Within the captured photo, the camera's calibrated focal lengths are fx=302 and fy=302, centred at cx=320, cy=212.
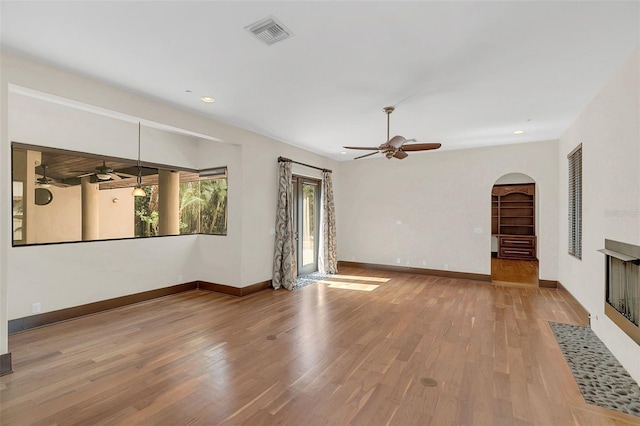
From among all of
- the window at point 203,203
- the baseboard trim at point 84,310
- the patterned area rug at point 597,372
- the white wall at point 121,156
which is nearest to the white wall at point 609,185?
the patterned area rug at point 597,372

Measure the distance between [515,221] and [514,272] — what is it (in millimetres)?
3351

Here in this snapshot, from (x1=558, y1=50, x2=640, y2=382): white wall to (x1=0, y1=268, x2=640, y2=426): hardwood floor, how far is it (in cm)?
57

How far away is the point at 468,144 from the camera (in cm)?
673

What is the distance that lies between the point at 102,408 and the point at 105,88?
341cm

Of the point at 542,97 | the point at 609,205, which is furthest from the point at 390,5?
the point at 609,205

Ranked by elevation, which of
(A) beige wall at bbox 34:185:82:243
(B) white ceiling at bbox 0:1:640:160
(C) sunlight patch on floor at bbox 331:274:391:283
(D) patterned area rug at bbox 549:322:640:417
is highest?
(B) white ceiling at bbox 0:1:640:160

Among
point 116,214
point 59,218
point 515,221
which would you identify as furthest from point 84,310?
point 515,221

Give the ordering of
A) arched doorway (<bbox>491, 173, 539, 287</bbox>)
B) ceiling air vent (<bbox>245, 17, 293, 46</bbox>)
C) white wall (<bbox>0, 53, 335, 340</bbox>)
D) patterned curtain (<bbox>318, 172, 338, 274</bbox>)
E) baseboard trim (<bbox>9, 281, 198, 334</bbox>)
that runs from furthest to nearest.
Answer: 1. arched doorway (<bbox>491, 173, 539, 287</bbox>)
2. patterned curtain (<bbox>318, 172, 338, 274</bbox>)
3. baseboard trim (<bbox>9, 281, 198, 334</bbox>)
4. white wall (<bbox>0, 53, 335, 340</bbox>)
5. ceiling air vent (<bbox>245, 17, 293, 46</bbox>)

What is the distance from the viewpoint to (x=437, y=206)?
7.50 m

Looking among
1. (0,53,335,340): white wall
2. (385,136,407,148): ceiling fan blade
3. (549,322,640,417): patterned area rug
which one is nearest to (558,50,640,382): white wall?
(549,322,640,417): patterned area rug

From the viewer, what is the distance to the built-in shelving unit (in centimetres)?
1011

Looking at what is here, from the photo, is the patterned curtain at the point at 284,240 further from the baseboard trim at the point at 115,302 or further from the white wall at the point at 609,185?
the white wall at the point at 609,185

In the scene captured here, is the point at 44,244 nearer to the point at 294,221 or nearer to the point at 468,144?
the point at 294,221

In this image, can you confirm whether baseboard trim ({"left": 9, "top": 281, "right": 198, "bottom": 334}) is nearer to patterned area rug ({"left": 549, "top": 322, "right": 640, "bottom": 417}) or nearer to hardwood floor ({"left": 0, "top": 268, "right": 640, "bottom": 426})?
hardwood floor ({"left": 0, "top": 268, "right": 640, "bottom": 426})
